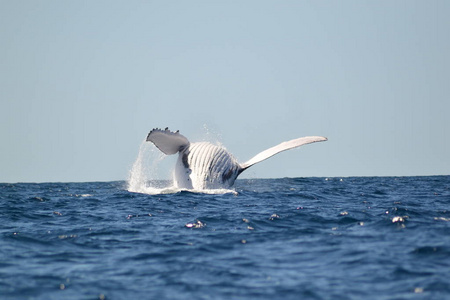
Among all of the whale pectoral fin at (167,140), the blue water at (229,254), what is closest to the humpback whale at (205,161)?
the whale pectoral fin at (167,140)

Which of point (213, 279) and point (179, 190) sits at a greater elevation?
point (179, 190)

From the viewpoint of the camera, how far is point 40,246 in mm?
10547

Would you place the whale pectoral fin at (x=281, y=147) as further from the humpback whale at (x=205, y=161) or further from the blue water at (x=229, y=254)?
the blue water at (x=229, y=254)

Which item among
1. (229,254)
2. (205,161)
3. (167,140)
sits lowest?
(229,254)

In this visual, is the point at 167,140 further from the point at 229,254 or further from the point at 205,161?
the point at 229,254

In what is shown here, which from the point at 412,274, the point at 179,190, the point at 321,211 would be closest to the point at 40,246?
the point at 412,274

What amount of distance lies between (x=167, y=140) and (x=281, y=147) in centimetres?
393

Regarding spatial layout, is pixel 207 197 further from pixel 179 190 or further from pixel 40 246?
pixel 40 246

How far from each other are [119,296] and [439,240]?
5.75 metres

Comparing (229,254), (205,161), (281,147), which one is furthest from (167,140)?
(229,254)

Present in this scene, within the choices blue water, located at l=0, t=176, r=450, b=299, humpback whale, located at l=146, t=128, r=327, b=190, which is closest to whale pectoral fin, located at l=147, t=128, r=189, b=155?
humpback whale, located at l=146, t=128, r=327, b=190

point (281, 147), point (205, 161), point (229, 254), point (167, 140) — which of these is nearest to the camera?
point (229, 254)

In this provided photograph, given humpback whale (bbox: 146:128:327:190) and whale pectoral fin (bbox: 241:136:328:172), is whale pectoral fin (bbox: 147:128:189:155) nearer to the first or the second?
humpback whale (bbox: 146:128:327:190)

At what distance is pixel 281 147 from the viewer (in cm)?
1984
